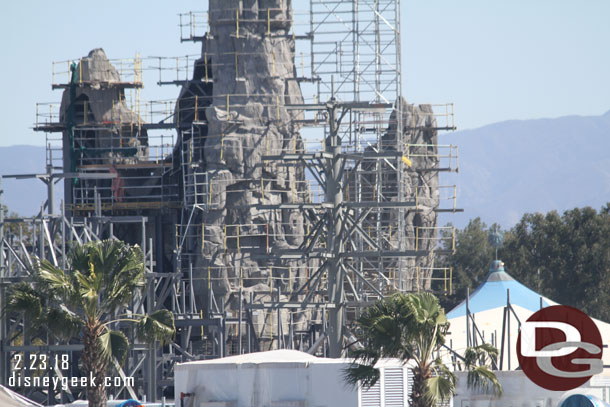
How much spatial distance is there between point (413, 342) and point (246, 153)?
26714mm

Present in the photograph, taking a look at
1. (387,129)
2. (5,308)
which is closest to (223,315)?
(387,129)

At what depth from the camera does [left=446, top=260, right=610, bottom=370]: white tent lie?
49.4 meters

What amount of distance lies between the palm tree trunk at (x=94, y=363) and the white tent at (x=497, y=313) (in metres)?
20.0

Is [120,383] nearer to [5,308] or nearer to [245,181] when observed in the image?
[245,181]

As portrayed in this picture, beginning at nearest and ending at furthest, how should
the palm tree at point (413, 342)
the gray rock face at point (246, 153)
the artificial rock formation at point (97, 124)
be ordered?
1. the palm tree at point (413, 342)
2. the gray rock face at point (246, 153)
3. the artificial rock formation at point (97, 124)

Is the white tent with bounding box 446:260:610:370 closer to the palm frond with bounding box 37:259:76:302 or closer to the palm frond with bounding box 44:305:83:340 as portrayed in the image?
the palm frond with bounding box 44:305:83:340

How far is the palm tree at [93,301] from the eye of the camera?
29969mm

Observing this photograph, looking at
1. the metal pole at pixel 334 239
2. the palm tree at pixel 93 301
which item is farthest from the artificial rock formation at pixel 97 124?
the palm tree at pixel 93 301

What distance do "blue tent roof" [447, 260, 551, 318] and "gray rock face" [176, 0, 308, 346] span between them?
23.1 feet

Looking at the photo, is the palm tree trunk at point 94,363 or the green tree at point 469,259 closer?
the palm tree trunk at point 94,363

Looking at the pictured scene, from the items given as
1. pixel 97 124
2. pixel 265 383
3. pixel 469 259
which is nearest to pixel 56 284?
pixel 265 383

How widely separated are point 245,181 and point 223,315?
24.3 feet

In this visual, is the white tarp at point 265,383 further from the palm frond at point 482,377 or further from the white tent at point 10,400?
the white tent at point 10,400

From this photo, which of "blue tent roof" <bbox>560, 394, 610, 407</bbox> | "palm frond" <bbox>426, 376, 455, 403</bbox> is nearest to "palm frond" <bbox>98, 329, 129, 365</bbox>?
"palm frond" <bbox>426, 376, 455, 403</bbox>
